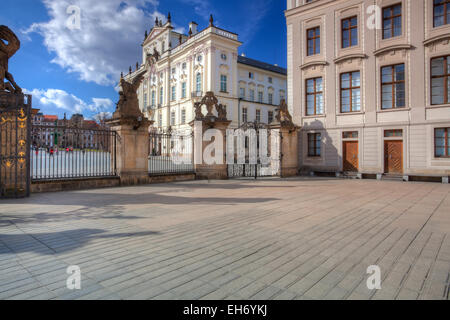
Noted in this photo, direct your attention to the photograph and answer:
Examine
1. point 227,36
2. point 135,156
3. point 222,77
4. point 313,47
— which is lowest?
point 135,156

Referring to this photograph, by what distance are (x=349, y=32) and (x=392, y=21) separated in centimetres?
269

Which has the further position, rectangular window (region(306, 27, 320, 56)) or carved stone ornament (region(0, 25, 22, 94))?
rectangular window (region(306, 27, 320, 56))

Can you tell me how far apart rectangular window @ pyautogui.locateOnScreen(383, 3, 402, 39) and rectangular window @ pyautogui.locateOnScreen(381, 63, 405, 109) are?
2.20 meters

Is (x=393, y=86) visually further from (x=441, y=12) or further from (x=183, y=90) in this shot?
(x=183, y=90)

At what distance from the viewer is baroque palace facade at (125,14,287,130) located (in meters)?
41.5

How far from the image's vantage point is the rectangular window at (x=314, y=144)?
2148 centimetres

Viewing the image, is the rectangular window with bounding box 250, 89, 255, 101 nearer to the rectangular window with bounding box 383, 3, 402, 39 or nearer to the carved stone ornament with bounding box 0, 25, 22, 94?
the rectangular window with bounding box 383, 3, 402, 39

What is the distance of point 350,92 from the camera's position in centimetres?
2022

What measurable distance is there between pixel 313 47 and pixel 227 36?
22717 mm

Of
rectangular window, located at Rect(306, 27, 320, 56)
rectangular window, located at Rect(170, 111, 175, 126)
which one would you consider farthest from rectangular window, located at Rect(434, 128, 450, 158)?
rectangular window, located at Rect(170, 111, 175, 126)

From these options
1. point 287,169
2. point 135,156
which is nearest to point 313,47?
point 287,169

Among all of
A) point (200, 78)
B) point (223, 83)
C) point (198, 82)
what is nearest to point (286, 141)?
point (223, 83)

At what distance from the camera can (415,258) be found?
158 inches
